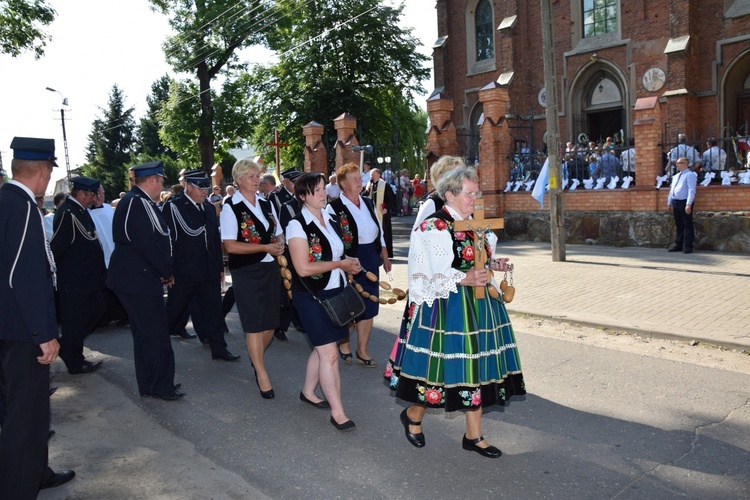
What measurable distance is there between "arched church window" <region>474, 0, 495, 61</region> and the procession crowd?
2349 cm

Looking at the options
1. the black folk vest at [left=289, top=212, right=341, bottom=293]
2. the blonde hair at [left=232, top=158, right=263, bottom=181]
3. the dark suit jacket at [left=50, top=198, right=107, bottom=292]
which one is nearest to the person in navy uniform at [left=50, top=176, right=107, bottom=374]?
the dark suit jacket at [left=50, top=198, right=107, bottom=292]

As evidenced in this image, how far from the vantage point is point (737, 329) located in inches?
276

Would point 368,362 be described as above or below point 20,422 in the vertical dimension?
below

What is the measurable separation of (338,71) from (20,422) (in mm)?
31516

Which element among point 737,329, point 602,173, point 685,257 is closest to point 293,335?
point 737,329

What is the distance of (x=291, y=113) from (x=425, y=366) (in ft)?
102

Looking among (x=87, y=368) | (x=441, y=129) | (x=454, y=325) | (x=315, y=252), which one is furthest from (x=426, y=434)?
(x=441, y=129)

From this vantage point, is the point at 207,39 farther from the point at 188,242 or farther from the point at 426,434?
the point at 426,434

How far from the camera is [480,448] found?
423 centimetres

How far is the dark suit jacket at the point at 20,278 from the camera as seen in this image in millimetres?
3475

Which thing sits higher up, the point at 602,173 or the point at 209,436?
the point at 602,173

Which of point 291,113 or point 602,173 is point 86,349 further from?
point 291,113

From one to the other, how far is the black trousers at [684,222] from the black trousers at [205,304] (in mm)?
10041

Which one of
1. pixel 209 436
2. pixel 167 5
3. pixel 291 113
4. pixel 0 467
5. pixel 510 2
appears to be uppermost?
pixel 167 5
